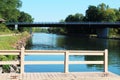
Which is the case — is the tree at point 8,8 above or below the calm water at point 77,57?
above

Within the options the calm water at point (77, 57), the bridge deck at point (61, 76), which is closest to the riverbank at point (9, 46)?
the calm water at point (77, 57)

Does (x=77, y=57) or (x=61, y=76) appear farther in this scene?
(x=77, y=57)

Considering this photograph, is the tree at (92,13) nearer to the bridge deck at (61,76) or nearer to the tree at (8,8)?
the tree at (8,8)

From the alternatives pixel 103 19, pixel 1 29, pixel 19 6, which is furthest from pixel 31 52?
pixel 103 19

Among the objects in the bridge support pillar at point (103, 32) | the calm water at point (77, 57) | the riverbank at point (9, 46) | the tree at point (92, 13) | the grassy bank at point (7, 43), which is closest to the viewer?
the riverbank at point (9, 46)

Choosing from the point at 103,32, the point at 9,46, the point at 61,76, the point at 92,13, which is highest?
the point at 92,13

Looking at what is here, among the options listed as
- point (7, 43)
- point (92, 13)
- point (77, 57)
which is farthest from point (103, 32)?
point (77, 57)

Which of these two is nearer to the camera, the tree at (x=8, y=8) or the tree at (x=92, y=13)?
the tree at (x=8, y=8)

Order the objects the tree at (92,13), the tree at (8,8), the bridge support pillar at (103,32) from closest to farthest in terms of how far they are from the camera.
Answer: the tree at (8,8) < the bridge support pillar at (103,32) < the tree at (92,13)

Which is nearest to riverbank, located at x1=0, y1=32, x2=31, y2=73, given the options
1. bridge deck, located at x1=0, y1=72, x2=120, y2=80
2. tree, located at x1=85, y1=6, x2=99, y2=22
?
bridge deck, located at x1=0, y1=72, x2=120, y2=80

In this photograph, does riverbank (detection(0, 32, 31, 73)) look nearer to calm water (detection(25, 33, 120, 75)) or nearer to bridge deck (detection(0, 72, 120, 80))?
calm water (detection(25, 33, 120, 75))

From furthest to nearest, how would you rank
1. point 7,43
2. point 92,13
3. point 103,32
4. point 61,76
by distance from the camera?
point 92,13 → point 103,32 → point 7,43 → point 61,76

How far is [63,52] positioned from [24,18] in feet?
599

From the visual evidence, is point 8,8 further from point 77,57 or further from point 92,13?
point 77,57
